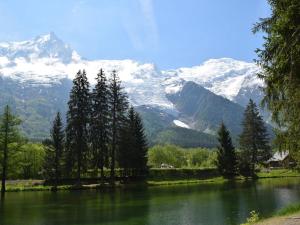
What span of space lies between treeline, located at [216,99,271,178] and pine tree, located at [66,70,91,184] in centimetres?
3079

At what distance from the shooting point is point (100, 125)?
7488 cm

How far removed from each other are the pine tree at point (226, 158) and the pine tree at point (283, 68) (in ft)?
228

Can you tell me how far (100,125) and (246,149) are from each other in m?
41.1

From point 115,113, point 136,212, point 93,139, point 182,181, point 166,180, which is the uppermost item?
point 115,113

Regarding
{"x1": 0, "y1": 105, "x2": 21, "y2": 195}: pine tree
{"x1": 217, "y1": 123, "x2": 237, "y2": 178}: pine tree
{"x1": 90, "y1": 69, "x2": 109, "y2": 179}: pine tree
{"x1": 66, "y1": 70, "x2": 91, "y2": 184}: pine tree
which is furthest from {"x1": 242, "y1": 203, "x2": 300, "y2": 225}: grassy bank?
{"x1": 217, "y1": 123, "x2": 237, "y2": 178}: pine tree

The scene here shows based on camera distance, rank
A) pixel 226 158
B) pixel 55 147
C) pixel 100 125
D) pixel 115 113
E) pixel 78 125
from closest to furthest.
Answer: pixel 78 125 → pixel 55 147 → pixel 100 125 → pixel 115 113 → pixel 226 158

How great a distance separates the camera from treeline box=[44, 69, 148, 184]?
72500mm

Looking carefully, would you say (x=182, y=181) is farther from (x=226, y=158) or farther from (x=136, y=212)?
(x=136, y=212)

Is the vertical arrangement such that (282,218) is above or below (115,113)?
below

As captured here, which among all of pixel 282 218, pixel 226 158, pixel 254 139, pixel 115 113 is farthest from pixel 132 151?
pixel 282 218

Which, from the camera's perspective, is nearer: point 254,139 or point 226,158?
point 226,158

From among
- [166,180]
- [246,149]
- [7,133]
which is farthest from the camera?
[246,149]

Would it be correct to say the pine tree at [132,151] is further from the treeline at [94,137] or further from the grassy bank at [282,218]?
the grassy bank at [282,218]

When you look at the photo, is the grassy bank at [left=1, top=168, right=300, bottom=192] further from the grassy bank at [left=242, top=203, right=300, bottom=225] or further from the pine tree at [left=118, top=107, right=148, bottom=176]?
the grassy bank at [left=242, top=203, right=300, bottom=225]
